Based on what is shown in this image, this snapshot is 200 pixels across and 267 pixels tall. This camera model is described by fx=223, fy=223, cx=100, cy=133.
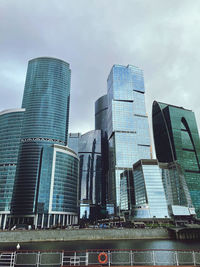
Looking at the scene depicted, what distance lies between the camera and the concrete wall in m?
104

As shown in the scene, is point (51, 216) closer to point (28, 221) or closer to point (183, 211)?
point (28, 221)

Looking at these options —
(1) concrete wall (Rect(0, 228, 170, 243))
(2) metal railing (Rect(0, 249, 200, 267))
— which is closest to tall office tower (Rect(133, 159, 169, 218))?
(1) concrete wall (Rect(0, 228, 170, 243))

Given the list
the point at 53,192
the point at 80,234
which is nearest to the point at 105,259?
the point at 80,234

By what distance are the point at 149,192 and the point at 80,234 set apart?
80.3 meters

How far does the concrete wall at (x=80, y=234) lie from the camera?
340 ft

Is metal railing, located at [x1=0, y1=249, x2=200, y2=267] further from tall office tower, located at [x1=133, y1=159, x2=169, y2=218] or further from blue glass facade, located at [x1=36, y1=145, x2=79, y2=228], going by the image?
blue glass facade, located at [x1=36, y1=145, x2=79, y2=228]

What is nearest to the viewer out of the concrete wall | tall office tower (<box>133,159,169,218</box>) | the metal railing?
the metal railing

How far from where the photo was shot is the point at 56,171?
19350 centimetres

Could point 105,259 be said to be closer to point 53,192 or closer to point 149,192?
point 149,192

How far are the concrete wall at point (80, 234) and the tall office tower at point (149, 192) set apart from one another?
2114 inches

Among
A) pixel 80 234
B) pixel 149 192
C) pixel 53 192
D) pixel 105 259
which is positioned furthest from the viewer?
pixel 53 192

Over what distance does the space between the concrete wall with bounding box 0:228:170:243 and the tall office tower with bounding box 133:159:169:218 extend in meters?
53.7

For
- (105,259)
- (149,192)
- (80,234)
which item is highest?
(149,192)

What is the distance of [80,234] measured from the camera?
350 feet
